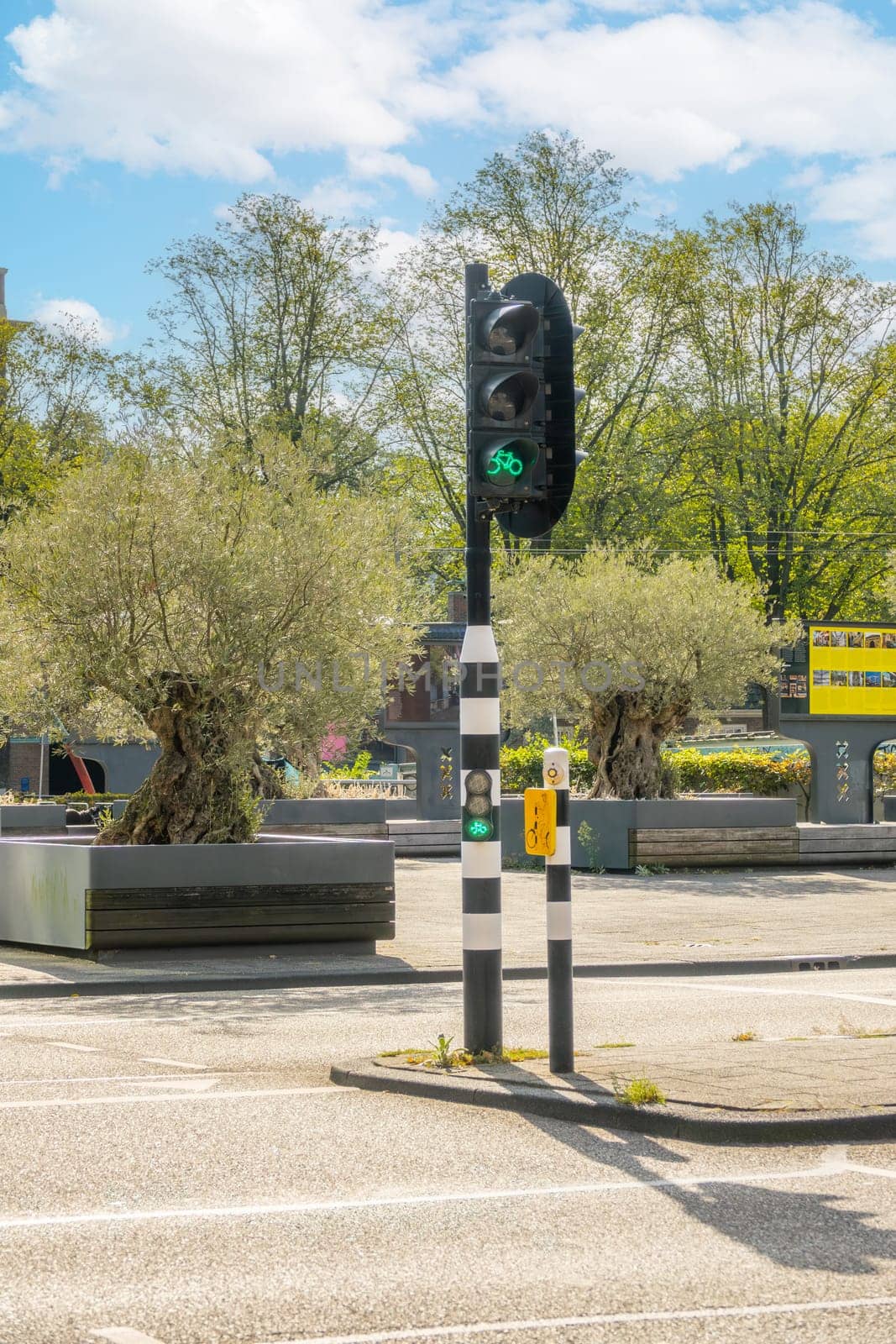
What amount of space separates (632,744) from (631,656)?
154 centimetres

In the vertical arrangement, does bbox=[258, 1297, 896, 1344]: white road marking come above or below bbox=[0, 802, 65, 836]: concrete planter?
below

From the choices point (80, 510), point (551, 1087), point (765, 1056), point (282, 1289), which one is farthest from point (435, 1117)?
point (80, 510)

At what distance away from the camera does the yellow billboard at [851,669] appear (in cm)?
2855

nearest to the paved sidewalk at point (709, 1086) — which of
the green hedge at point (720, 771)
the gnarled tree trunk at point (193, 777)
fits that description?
the gnarled tree trunk at point (193, 777)

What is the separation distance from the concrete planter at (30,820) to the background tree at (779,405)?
68.9ft

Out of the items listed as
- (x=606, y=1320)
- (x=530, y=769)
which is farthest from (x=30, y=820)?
(x=606, y=1320)

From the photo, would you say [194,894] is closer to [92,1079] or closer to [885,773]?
[92,1079]

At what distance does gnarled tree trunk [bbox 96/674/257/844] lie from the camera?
1487 cm

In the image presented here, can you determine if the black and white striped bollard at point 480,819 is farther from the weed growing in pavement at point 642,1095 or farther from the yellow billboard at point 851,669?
the yellow billboard at point 851,669

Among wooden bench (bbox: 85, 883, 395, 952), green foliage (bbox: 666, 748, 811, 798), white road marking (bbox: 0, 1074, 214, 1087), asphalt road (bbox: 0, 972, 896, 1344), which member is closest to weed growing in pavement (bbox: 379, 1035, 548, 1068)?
asphalt road (bbox: 0, 972, 896, 1344)

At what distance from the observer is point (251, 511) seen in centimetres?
1543

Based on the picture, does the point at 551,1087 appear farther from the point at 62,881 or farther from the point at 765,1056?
the point at 62,881

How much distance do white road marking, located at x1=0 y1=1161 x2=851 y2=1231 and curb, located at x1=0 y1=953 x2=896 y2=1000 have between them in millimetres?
6469

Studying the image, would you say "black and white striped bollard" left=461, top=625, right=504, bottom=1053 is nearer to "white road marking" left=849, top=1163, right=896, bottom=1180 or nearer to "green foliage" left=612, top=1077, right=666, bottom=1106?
"green foliage" left=612, top=1077, right=666, bottom=1106
